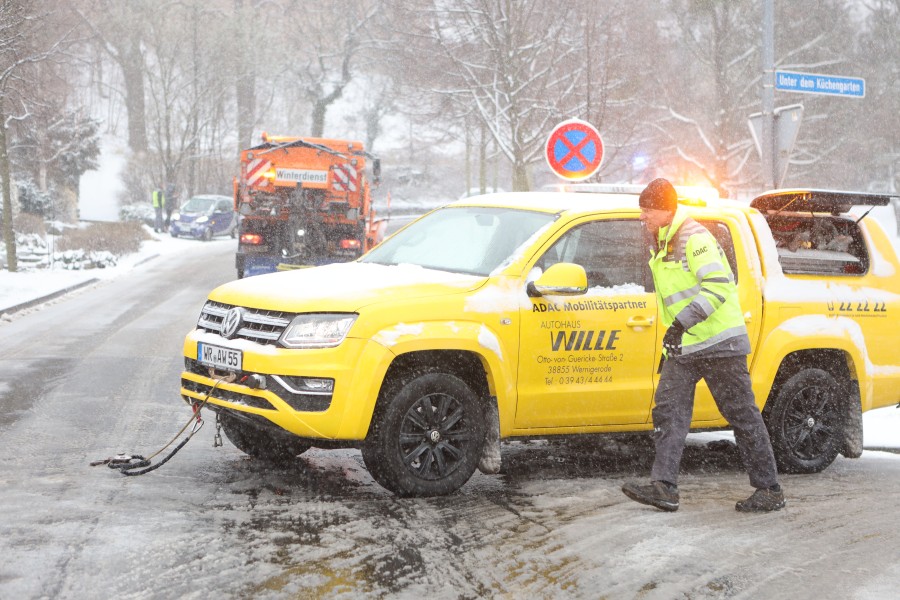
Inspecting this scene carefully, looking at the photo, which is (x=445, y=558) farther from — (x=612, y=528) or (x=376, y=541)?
(x=612, y=528)

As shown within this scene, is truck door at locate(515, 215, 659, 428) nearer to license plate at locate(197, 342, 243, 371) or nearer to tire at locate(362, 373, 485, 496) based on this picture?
tire at locate(362, 373, 485, 496)

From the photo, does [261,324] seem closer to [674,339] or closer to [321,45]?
[674,339]

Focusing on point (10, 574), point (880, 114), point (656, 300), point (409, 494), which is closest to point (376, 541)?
point (409, 494)

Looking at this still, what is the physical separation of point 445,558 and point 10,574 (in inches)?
70.3

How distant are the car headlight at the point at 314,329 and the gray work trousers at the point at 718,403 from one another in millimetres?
1770

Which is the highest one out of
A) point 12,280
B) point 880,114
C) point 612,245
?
point 880,114

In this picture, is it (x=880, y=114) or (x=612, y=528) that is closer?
(x=612, y=528)

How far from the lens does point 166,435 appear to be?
779 centimetres

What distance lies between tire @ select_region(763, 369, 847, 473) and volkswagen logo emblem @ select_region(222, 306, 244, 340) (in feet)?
11.2

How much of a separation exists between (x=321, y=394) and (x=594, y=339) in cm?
165

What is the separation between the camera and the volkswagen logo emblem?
20.4ft

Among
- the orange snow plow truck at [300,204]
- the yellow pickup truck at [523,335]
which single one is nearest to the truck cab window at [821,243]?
the yellow pickup truck at [523,335]

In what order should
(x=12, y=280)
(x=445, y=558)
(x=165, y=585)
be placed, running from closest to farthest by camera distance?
(x=165, y=585) < (x=445, y=558) < (x=12, y=280)

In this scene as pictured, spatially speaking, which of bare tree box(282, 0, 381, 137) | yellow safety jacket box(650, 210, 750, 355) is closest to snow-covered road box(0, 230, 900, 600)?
yellow safety jacket box(650, 210, 750, 355)
